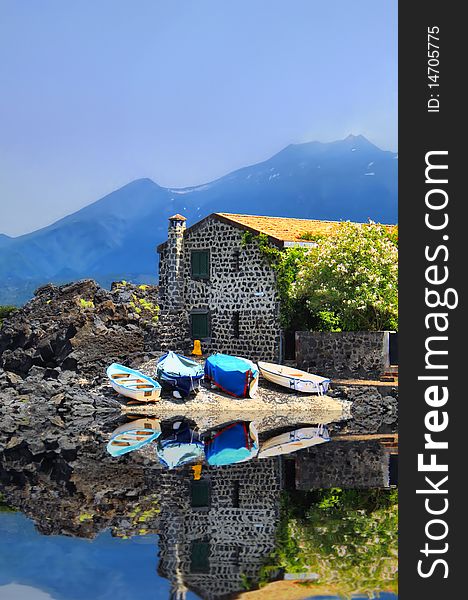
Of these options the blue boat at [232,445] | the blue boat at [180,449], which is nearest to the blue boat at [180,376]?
the blue boat at [232,445]

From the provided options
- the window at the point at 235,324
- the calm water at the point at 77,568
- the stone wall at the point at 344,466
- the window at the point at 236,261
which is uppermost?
the window at the point at 236,261

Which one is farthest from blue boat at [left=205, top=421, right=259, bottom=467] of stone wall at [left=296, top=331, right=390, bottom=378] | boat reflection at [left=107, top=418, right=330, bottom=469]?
stone wall at [left=296, top=331, right=390, bottom=378]

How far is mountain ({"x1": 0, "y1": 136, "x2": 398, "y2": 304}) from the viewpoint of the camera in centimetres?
18062

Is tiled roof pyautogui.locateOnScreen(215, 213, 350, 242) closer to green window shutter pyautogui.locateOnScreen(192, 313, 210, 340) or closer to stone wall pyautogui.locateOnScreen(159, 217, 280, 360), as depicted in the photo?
stone wall pyautogui.locateOnScreen(159, 217, 280, 360)

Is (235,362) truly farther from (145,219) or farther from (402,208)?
(145,219)

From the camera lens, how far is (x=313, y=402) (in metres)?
33.8

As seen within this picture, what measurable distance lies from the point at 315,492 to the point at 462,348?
20.1 ft

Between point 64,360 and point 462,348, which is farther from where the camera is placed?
point 64,360

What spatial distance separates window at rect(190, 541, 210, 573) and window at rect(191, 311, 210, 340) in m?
27.5

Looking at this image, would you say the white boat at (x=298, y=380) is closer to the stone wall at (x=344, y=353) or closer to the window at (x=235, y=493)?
the stone wall at (x=344, y=353)

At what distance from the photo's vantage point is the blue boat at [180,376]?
1325 inches

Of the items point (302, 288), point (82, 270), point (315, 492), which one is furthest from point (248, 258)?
point (82, 270)

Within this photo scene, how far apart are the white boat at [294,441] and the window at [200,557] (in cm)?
859

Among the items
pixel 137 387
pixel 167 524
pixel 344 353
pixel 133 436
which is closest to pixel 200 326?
pixel 344 353
